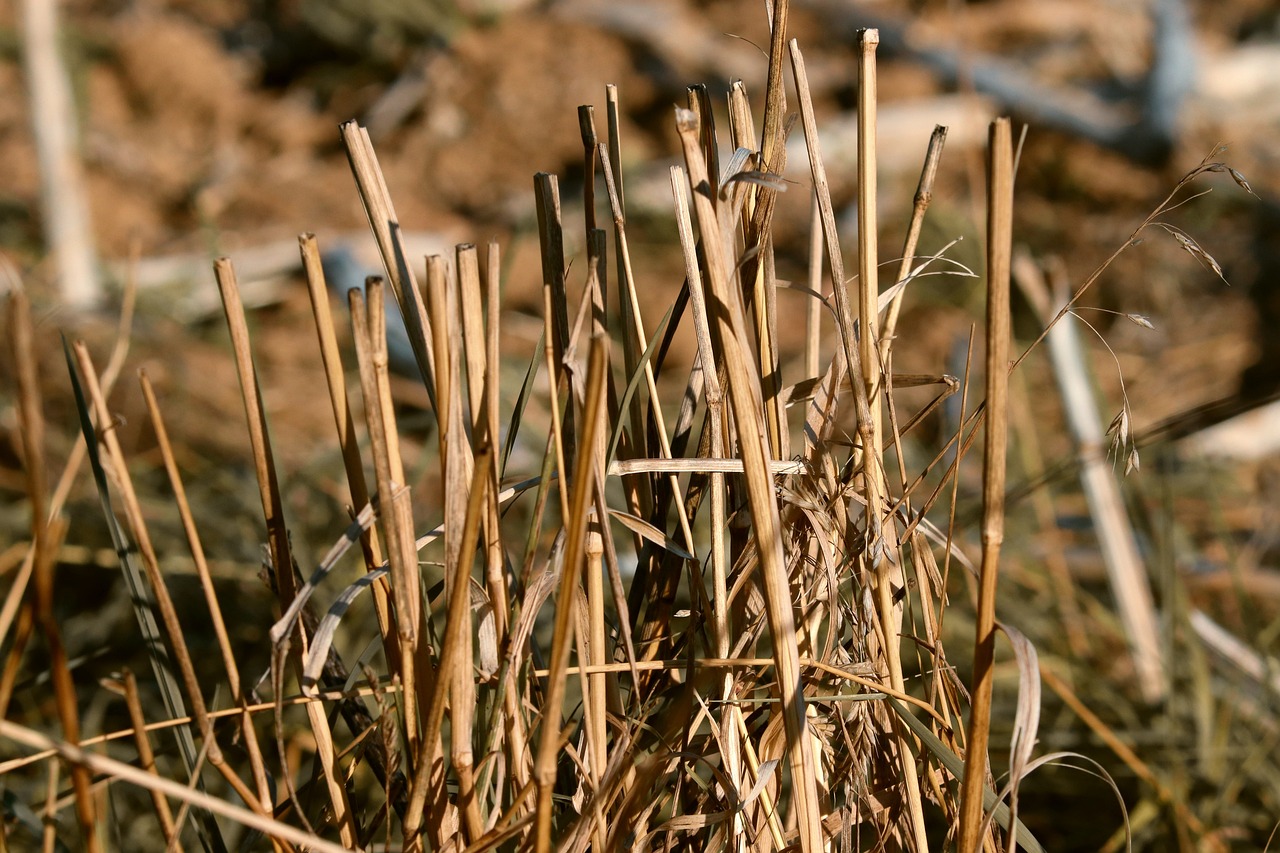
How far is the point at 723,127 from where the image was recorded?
2.96 metres

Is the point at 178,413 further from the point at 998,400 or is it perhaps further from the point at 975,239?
the point at 975,239

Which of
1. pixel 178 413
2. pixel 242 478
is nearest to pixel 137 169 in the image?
pixel 178 413

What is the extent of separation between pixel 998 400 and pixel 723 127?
278cm

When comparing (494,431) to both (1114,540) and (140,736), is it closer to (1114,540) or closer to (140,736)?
(140,736)

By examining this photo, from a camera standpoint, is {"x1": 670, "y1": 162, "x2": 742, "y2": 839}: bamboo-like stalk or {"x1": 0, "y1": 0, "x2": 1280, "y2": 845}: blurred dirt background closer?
{"x1": 670, "y1": 162, "x2": 742, "y2": 839}: bamboo-like stalk

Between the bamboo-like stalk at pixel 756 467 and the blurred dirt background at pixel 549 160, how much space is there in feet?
4.34

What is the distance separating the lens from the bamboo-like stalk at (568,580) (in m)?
0.32

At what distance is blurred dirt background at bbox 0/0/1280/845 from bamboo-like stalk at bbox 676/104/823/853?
1324 millimetres

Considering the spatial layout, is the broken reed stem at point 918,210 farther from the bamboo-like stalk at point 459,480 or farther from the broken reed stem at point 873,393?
the bamboo-like stalk at point 459,480

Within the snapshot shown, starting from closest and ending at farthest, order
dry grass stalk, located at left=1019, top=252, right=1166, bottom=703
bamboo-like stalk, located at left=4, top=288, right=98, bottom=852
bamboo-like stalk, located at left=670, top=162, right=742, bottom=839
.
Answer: bamboo-like stalk, located at left=4, top=288, right=98, bottom=852 → bamboo-like stalk, located at left=670, top=162, right=742, bottom=839 → dry grass stalk, located at left=1019, top=252, right=1166, bottom=703

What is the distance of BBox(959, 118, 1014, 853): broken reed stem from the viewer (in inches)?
12.1

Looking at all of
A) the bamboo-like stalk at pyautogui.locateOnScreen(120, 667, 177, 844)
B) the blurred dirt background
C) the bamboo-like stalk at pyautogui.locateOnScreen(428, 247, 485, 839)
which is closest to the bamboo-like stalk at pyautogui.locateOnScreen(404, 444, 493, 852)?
the bamboo-like stalk at pyautogui.locateOnScreen(428, 247, 485, 839)

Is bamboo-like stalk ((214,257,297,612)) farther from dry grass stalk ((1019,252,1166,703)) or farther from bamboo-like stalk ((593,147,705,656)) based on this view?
dry grass stalk ((1019,252,1166,703))

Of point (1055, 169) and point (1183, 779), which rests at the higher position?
point (1055, 169)
